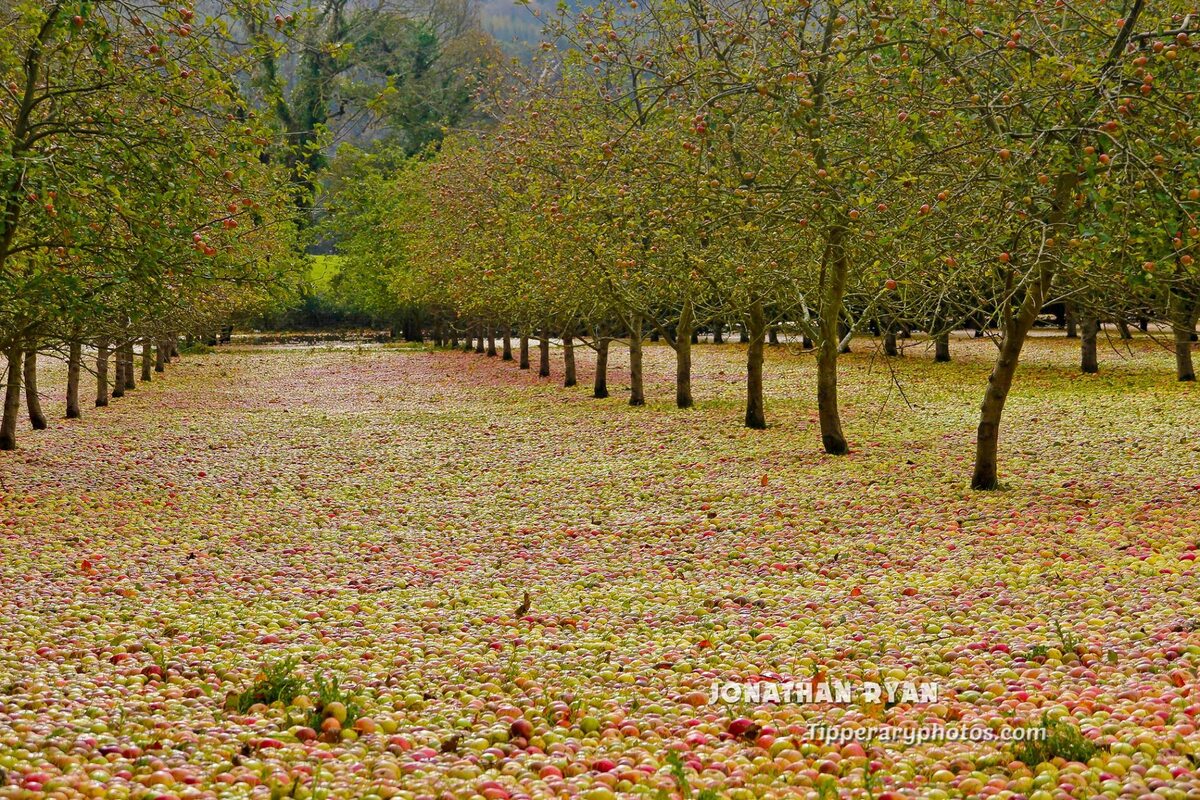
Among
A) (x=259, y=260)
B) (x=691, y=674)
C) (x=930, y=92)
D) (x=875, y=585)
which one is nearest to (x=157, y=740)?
(x=691, y=674)

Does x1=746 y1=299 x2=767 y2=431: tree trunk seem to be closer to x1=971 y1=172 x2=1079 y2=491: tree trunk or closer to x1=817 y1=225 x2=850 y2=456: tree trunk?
x1=817 y1=225 x2=850 y2=456: tree trunk

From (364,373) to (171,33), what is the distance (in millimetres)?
33669

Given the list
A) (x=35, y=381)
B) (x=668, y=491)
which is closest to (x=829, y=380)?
(x=668, y=491)

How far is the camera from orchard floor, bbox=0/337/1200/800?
5656 millimetres

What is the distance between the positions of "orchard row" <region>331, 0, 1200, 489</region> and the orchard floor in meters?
2.50

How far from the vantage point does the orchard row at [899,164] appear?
973 centimetres

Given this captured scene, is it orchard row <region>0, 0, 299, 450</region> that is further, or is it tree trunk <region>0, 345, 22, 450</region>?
tree trunk <region>0, 345, 22, 450</region>

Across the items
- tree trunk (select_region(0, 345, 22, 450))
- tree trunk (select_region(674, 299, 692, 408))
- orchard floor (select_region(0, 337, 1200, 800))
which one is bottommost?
orchard floor (select_region(0, 337, 1200, 800))

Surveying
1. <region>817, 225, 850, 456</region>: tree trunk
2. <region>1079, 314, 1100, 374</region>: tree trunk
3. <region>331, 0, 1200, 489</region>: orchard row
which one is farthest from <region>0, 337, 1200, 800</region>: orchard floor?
<region>1079, 314, 1100, 374</region>: tree trunk

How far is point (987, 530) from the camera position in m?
11.9

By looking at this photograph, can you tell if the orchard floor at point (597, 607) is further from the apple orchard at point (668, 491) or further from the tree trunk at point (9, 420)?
the tree trunk at point (9, 420)

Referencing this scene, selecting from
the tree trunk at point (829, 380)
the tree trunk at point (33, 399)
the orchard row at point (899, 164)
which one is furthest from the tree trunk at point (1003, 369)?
the tree trunk at point (33, 399)

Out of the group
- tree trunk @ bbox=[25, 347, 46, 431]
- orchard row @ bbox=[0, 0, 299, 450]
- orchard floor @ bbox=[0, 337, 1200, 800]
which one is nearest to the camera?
orchard floor @ bbox=[0, 337, 1200, 800]

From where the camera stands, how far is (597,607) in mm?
9539
